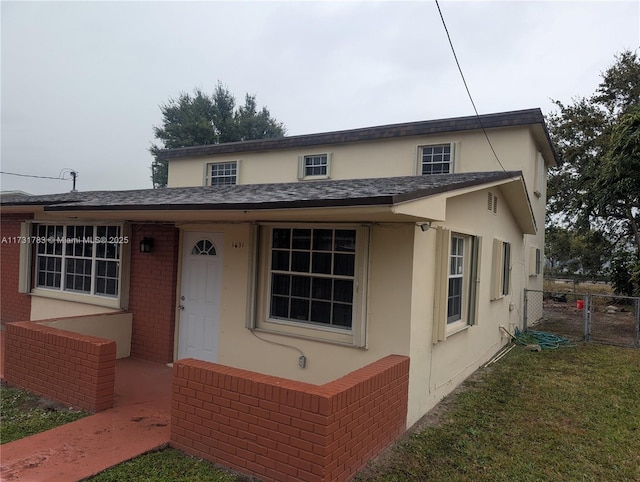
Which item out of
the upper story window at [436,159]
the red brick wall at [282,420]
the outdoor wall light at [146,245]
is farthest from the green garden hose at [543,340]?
the outdoor wall light at [146,245]

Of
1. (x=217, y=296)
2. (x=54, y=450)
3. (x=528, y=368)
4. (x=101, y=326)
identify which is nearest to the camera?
(x=54, y=450)

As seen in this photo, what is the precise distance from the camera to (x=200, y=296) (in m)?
6.61

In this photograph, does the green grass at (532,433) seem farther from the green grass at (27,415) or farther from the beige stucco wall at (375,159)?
the beige stucco wall at (375,159)

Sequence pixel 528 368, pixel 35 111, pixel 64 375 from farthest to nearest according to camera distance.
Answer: pixel 35 111 → pixel 528 368 → pixel 64 375

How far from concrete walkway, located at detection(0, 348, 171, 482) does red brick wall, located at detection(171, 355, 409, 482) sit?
0.51 m

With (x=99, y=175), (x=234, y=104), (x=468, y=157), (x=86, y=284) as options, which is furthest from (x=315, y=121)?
(x=86, y=284)

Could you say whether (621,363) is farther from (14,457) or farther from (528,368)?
(14,457)

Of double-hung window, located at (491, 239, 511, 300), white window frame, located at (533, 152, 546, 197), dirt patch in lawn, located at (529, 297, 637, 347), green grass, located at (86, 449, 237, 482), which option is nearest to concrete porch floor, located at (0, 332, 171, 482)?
green grass, located at (86, 449, 237, 482)

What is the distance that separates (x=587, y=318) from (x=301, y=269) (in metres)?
8.29

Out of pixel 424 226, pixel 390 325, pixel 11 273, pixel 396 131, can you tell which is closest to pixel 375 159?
pixel 396 131

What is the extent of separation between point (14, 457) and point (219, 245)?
11.5ft

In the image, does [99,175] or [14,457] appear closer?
[14,457]

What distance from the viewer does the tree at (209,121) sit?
33750 mm

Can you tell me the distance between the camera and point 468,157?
11.5m
